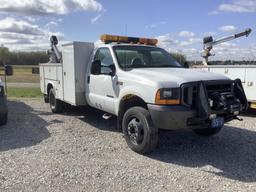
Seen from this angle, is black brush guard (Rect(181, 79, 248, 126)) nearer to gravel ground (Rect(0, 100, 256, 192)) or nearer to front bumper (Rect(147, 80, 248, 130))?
front bumper (Rect(147, 80, 248, 130))

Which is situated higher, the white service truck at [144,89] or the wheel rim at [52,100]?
the white service truck at [144,89]

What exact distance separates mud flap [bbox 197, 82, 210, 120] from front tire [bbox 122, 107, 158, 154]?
835 millimetres

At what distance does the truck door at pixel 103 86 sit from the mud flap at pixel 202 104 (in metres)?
1.97

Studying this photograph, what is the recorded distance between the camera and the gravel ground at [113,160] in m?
4.74

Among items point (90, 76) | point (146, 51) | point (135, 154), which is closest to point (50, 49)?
point (90, 76)

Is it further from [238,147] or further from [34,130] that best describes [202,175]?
[34,130]

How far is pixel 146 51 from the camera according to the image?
25.0 feet

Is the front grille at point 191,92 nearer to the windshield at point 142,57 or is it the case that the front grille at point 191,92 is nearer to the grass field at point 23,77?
the windshield at point 142,57

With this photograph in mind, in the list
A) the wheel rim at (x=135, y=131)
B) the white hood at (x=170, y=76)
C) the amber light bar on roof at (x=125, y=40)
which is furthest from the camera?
the amber light bar on roof at (x=125, y=40)

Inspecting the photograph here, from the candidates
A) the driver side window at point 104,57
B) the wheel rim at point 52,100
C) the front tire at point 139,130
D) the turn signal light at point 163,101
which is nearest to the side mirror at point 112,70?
the driver side window at point 104,57

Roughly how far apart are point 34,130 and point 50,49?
4.17 metres

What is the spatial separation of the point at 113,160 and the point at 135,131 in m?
0.71

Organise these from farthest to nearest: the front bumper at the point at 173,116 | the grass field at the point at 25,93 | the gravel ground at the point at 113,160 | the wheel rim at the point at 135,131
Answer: the grass field at the point at 25,93 < the wheel rim at the point at 135,131 < the front bumper at the point at 173,116 < the gravel ground at the point at 113,160

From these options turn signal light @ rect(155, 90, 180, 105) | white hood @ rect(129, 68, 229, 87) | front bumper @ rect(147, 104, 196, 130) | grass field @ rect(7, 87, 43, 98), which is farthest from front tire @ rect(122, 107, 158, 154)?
grass field @ rect(7, 87, 43, 98)
